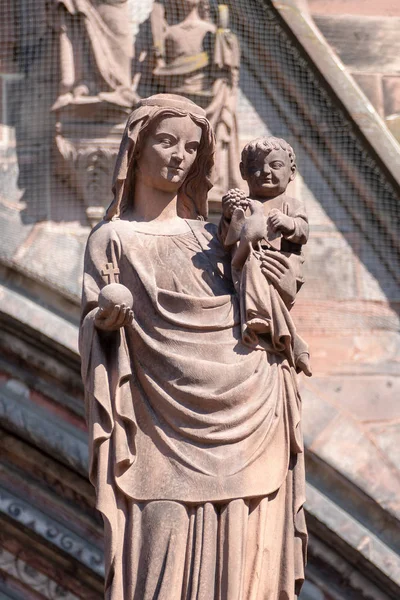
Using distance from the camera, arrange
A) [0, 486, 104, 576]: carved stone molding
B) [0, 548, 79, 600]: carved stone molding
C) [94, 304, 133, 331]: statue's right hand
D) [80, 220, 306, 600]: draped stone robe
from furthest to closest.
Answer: [0, 548, 79, 600]: carved stone molding, [0, 486, 104, 576]: carved stone molding, [94, 304, 133, 331]: statue's right hand, [80, 220, 306, 600]: draped stone robe

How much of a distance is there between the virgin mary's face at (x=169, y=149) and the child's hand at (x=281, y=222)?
0.92 ft

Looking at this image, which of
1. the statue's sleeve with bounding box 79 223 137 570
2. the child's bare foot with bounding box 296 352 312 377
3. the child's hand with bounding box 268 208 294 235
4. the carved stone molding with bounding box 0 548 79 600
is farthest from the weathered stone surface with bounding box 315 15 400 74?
the statue's sleeve with bounding box 79 223 137 570

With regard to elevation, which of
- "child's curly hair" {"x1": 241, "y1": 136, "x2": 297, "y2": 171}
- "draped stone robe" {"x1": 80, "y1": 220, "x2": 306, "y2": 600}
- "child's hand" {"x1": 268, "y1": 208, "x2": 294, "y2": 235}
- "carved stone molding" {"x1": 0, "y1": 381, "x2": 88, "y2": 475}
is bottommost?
"carved stone molding" {"x1": 0, "y1": 381, "x2": 88, "y2": 475}

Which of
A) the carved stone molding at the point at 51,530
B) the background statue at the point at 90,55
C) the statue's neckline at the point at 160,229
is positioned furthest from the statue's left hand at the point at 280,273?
the carved stone molding at the point at 51,530

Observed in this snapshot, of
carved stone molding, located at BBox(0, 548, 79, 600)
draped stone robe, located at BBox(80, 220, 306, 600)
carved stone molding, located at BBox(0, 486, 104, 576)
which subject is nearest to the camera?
draped stone robe, located at BBox(80, 220, 306, 600)

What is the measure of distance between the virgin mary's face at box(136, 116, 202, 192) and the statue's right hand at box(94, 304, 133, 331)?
479 millimetres

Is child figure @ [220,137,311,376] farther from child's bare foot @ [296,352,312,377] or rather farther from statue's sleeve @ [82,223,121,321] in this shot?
statue's sleeve @ [82,223,121,321]

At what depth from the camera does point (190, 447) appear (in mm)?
5832

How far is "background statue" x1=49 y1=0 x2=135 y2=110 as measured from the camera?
9.52 meters

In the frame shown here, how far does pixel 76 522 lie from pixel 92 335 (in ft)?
12.7

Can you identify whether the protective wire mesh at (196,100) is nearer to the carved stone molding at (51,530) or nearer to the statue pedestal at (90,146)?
the statue pedestal at (90,146)

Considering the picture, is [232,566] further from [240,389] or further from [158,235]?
[158,235]

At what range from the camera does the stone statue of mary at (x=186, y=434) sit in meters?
5.78

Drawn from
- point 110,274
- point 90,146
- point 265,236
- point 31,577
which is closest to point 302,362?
point 265,236
